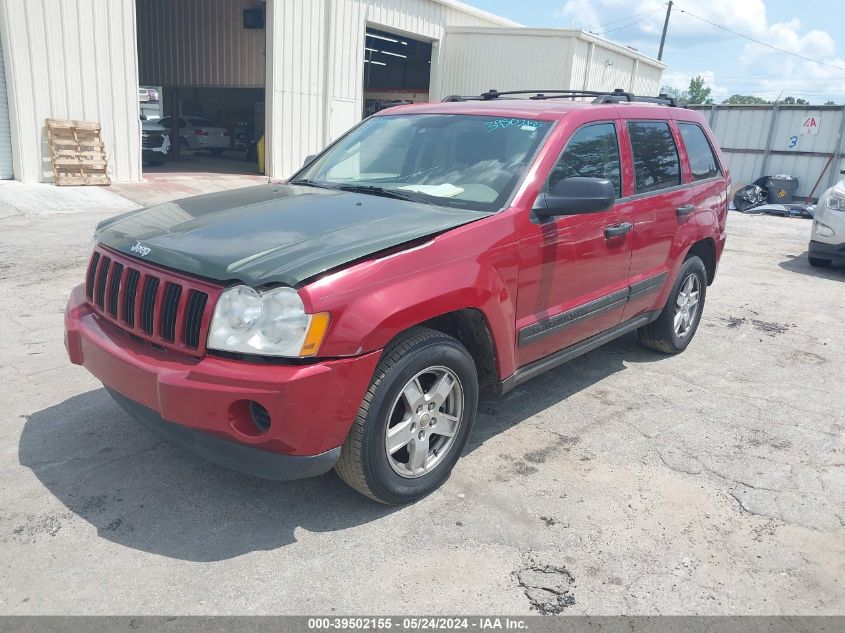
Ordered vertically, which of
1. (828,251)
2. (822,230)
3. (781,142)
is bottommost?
(828,251)

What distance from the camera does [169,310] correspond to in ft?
9.34

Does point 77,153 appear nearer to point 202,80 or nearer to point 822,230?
point 202,80

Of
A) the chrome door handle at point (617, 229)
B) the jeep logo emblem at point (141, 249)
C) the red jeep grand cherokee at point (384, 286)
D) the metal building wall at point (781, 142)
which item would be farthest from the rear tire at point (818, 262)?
the metal building wall at point (781, 142)

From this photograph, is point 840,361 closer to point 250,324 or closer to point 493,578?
point 493,578

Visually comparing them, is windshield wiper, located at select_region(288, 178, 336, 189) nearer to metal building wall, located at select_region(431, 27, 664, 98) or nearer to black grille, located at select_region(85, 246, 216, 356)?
black grille, located at select_region(85, 246, 216, 356)

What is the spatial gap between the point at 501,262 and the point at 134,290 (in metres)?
1.71

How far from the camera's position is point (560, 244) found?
3768 mm

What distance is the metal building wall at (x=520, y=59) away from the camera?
64.4ft

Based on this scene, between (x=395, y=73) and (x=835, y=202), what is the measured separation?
21.9 m

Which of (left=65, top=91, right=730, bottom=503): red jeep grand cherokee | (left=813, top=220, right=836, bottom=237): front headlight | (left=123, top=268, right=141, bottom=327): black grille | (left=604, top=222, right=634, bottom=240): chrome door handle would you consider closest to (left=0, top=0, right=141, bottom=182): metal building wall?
(left=65, top=91, right=730, bottom=503): red jeep grand cherokee

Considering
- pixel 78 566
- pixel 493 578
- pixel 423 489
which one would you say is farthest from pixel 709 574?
pixel 78 566

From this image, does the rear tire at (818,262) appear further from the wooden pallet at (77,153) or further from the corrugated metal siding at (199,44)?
the corrugated metal siding at (199,44)

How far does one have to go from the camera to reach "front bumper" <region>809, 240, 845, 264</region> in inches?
364

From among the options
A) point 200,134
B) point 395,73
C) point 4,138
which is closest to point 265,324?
point 4,138
